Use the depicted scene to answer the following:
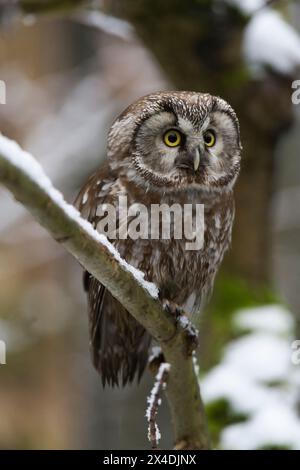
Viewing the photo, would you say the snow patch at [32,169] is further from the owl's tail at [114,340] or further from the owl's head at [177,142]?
the owl's tail at [114,340]

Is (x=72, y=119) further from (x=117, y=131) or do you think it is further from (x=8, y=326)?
(x=117, y=131)

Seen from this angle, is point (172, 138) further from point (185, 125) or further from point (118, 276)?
point (118, 276)

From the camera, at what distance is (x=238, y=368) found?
4.40 meters

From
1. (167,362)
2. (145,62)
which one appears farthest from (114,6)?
(145,62)

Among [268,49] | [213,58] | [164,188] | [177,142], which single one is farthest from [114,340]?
[268,49]

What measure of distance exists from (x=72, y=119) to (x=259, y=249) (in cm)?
382

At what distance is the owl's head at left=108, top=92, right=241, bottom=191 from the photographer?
114 inches

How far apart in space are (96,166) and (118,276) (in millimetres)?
4797

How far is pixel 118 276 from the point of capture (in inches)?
93.4

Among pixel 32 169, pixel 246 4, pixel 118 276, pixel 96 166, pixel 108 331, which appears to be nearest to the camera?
pixel 32 169

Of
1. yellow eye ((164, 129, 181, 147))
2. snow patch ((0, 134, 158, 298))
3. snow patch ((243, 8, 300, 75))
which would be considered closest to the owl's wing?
yellow eye ((164, 129, 181, 147))

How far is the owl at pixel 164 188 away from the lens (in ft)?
9.62

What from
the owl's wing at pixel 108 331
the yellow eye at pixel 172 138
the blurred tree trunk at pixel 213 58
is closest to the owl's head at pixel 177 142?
the yellow eye at pixel 172 138

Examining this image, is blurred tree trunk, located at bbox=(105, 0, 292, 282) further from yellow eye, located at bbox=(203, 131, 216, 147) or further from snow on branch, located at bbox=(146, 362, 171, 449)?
snow on branch, located at bbox=(146, 362, 171, 449)
